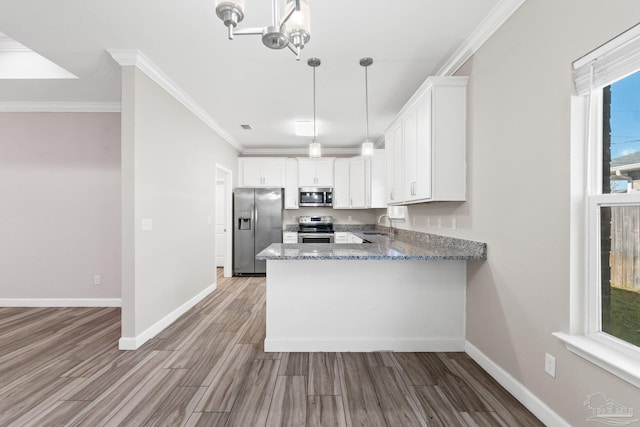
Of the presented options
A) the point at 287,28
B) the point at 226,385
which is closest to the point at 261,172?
the point at 226,385

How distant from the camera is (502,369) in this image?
81.0 inches

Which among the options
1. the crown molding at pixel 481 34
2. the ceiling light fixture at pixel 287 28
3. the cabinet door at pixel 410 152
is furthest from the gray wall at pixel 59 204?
the crown molding at pixel 481 34

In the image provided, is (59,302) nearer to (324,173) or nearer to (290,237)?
(290,237)

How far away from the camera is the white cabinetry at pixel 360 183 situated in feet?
17.5

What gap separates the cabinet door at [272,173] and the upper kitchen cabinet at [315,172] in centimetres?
38

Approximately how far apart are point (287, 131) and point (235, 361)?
362 centimetres

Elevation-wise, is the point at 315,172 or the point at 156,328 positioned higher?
the point at 315,172

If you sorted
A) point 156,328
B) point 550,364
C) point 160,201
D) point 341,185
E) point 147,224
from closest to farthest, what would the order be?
point 550,364, point 147,224, point 156,328, point 160,201, point 341,185

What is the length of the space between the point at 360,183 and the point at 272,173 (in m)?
1.78

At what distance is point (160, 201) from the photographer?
10.0 feet

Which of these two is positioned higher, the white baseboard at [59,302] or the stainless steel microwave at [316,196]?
the stainless steel microwave at [316,196]

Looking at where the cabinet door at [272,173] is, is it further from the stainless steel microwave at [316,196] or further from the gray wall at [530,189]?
the gray wall at [530,189]

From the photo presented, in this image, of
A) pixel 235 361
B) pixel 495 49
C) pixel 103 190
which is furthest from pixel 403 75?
pixel 103 190

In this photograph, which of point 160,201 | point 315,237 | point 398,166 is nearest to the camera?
point 160,201
